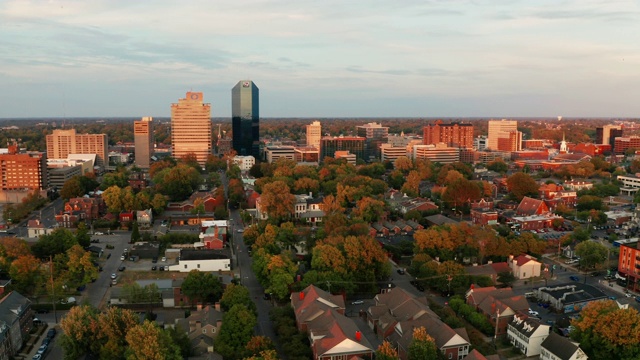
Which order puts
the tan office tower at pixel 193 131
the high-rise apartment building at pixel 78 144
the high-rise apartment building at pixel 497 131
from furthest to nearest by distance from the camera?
the high-rise apartment building at pixel 497 131 < the tan office tower at pixel 193 131 < the high-rise apartment building at pixel 78 144

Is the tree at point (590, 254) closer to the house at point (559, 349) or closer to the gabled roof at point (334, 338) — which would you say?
the house at point (559, 349)

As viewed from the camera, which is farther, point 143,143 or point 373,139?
point 373,139

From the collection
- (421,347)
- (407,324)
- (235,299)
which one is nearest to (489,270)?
(407,324)

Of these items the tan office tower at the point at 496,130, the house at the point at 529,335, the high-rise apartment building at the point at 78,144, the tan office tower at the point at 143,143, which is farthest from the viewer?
the tan office tower at the point at 496,130

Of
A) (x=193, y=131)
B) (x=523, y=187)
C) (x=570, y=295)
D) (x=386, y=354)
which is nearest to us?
(x=386, y=354)

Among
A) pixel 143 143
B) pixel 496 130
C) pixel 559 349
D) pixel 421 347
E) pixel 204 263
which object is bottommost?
pixel 559 349

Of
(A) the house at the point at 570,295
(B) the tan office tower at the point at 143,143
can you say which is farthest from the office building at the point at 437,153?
(A) the house at the point at 570,295

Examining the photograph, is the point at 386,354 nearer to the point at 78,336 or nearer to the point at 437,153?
the point at 78,336

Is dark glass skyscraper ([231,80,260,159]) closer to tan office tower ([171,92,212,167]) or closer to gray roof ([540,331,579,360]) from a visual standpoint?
tan office tower ([171,92,212,167])
